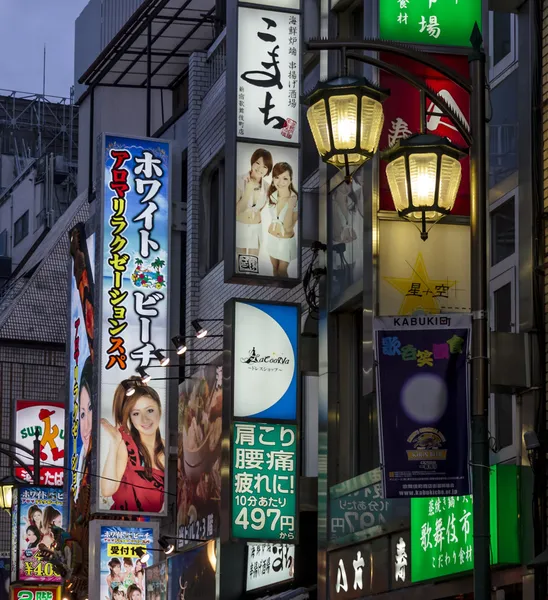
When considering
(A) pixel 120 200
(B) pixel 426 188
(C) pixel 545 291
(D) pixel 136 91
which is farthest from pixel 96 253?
(B) pixel 426 188

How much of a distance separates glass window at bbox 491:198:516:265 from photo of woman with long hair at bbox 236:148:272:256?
200 inches

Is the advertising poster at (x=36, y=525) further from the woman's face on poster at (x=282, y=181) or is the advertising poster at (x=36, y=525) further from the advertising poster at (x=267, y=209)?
the woman's face on poster at (x=282, y=181)

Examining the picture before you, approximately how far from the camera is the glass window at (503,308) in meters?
17.9

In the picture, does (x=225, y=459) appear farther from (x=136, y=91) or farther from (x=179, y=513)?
(x=136, y=91)

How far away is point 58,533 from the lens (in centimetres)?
3716

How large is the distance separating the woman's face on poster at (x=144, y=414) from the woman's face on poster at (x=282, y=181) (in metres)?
10.4

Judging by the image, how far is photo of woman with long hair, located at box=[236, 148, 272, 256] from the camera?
74.3 feet

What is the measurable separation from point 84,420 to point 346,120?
70.1ft

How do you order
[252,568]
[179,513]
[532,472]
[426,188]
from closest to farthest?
[426,188] → [532,472] → [252,568] → [179,513]

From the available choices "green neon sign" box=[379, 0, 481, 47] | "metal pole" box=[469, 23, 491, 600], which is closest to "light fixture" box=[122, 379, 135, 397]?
"green neon sign" box=[379, 0, 481, 47]

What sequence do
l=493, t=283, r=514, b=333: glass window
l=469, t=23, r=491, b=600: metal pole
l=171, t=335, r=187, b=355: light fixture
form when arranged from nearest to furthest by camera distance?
l=469, t=23, r=491, b=600: metal pole → l=493, t=283, r=514, b=333: glass window → l=171, t=335, r=187, b=355: light fixture

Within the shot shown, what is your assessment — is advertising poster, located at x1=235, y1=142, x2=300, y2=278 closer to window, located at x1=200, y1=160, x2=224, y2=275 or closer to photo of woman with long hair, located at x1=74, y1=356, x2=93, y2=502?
window, located at x1=200, y1=160, x2=224, y2=275

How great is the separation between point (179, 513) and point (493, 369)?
14.3 m

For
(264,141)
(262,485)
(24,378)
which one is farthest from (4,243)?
(262,485)
